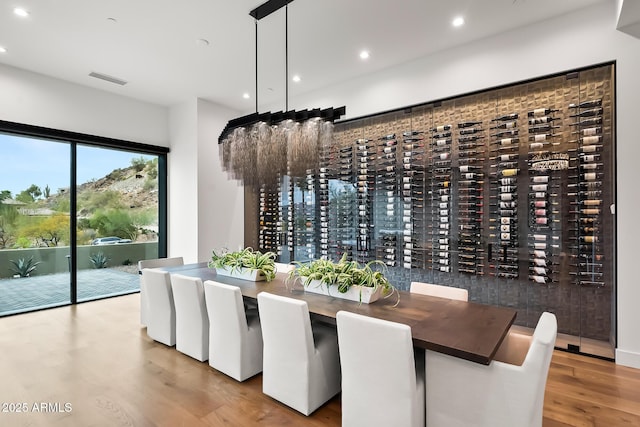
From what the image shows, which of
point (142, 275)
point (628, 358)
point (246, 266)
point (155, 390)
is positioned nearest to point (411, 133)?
point (246, 266)

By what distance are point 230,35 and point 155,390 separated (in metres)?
3.65

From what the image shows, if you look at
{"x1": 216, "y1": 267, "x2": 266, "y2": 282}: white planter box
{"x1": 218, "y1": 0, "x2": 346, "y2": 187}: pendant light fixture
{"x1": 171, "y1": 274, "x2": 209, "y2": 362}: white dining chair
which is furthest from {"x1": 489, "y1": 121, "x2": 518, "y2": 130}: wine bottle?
{"x1": 171, "y1": 274, "x2": 209, "y2": 362}: white dining chair

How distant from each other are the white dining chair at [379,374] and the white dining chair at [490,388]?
112 mm

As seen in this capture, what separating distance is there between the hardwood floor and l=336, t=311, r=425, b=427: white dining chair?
443mm

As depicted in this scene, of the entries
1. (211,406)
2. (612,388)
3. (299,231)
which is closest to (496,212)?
(612,388)

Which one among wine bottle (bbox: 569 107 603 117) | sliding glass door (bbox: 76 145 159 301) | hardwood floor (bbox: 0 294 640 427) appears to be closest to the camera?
hardwood floor (bbox: 0 294 640 427)

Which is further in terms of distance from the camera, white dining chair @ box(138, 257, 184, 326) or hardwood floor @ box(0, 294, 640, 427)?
white dining chair @ box(138, 257, 184, 326)

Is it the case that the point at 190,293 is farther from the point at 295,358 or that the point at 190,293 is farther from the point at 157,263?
the point at 157,263

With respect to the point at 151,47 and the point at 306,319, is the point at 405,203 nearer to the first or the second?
the point at 306,319

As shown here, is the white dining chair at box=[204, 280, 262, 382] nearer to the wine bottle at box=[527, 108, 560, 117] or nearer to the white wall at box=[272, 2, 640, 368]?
the white wall at box=[272, 2, 640, 368]

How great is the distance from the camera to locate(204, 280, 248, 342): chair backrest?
2.59 metres

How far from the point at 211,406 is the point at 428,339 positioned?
5.51 feet

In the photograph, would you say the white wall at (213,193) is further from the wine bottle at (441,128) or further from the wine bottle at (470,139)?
the wine bottle at (470,139)

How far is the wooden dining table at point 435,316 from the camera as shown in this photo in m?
1.72
